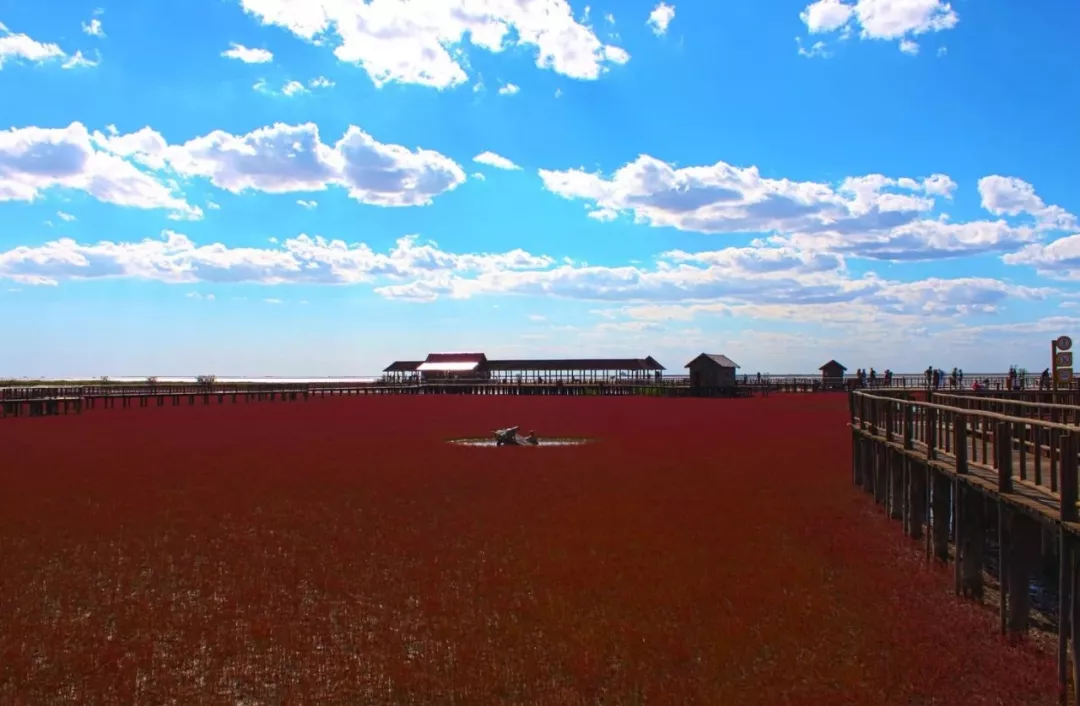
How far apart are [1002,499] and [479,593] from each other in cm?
627

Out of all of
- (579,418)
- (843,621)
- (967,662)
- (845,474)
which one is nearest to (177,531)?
(843,621)

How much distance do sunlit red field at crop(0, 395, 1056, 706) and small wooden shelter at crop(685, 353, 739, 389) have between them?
4923 centimetres

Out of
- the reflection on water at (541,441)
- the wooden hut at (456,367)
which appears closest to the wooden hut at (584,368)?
the wooden hut at (456,367)

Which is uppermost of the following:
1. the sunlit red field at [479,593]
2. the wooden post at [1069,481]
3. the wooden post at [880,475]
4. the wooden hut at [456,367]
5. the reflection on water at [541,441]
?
the wooden hut at [456,367]

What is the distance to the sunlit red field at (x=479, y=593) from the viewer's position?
8602mm

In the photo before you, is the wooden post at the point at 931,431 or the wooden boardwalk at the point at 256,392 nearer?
the wooden post at the point at 931,431

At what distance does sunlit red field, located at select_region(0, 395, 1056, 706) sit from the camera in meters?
8.60

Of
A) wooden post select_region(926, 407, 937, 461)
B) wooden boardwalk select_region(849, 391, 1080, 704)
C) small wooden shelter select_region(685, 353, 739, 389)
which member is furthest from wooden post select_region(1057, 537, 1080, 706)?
small wooden shelter select_region(685, 353, 739, 389)

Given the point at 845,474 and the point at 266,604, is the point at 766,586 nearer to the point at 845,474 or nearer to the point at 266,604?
the point at 266,604

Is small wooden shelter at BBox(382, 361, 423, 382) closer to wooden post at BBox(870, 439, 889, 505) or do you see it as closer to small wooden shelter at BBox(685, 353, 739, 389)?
small wooden shelter at BBox(685, 353, 739, 389)

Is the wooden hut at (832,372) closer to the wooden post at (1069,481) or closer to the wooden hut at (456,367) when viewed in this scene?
the wooden hut at (456,367)

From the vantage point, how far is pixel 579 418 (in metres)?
45.8

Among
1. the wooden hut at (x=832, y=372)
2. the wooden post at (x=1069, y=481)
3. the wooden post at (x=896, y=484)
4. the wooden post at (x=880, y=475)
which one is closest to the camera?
the wooden post at (x=1069, y=481)

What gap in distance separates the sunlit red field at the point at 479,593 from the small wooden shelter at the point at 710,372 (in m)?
49.2
